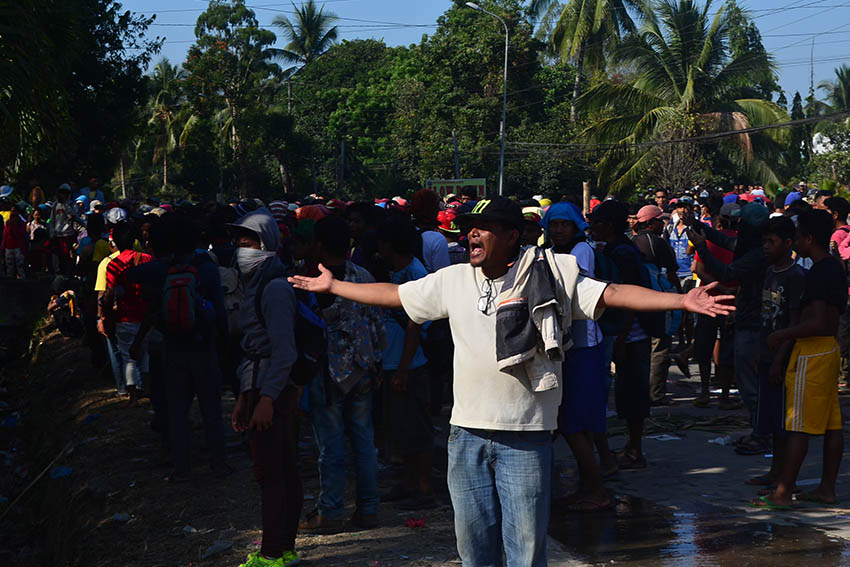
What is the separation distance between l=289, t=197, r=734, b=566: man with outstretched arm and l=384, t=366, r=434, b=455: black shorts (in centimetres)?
237

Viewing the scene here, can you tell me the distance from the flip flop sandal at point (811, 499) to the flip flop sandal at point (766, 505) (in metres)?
0.21

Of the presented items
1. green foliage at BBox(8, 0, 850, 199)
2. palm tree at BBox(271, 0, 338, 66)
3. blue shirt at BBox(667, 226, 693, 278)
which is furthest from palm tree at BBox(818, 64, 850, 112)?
blue shirt at BBox(667, 226, 693, 278)

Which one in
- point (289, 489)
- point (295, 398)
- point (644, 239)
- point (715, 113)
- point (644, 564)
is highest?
point (715, 113)

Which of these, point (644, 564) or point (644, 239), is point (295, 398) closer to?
point (644, 564)

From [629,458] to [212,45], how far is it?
4914 cm

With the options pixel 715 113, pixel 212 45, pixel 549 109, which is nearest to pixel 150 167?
pixel 212 45

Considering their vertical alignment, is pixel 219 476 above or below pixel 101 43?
below

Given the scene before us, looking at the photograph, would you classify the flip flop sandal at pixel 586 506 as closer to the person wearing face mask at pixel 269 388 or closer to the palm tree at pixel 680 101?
the person wearing face mask at pixel 269 388

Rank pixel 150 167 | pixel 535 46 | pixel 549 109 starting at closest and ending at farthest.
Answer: pixel 535 46 < pixel 549 109 < pixel 150 167

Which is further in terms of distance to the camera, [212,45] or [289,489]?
[212,45]

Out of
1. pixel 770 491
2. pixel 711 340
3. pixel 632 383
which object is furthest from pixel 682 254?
pixel 770 491

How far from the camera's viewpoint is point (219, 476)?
7488 mm

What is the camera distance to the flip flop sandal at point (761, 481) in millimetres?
6836

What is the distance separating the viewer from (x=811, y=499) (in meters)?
6.41
